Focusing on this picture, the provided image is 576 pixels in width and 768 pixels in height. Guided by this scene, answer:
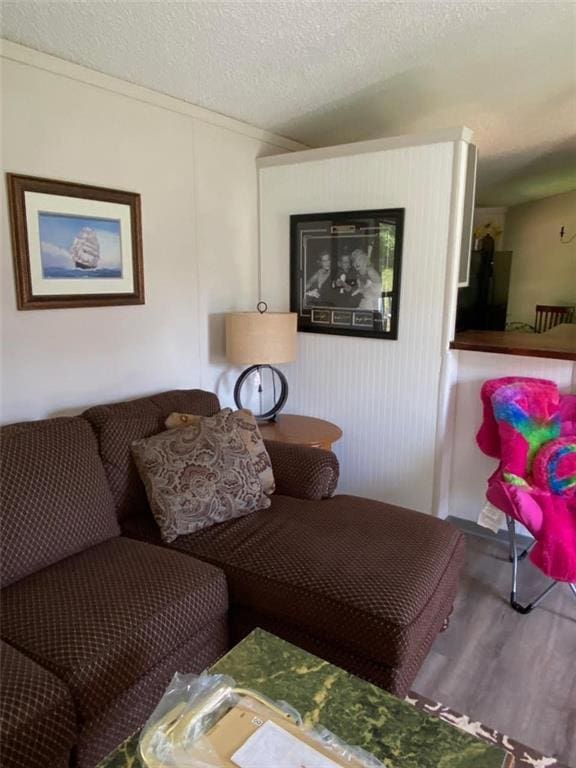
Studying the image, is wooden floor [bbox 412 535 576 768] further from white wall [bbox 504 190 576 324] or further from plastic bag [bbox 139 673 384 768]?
white wall [bbox 504 190 576 324]

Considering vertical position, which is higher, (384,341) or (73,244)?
(73,244)

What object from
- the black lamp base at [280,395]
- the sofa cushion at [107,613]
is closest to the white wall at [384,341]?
the black lamp base at [280,395]

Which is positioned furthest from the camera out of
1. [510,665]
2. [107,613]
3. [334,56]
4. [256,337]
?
[256,337]

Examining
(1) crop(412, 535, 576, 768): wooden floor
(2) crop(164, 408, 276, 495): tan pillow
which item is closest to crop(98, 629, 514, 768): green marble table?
(1) crop(412, 535, 576, 768): wooden floor

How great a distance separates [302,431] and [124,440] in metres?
1.03

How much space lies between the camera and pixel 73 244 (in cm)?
217

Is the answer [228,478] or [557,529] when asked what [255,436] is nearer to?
[228,478]

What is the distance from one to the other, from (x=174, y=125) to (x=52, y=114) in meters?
0.66

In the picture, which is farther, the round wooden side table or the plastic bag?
the round wooden side table

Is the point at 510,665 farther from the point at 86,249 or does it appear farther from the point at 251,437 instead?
the point at 86,249

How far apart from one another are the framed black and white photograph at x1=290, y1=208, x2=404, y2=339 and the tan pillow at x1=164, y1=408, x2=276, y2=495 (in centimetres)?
97

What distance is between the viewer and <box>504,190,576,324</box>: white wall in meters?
6.16

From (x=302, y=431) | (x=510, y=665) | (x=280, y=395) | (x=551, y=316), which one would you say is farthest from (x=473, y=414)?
(x=551, y=316)

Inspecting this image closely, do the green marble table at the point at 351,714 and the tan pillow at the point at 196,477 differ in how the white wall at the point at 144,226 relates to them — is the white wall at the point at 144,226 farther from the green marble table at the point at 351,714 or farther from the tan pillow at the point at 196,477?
the green marble table at the point at 351,714
